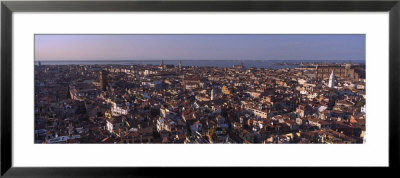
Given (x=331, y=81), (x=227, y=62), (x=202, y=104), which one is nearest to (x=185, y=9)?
(x=227, y=62)

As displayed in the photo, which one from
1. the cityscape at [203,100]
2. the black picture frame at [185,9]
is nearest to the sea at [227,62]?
the cityscape at [203,100]

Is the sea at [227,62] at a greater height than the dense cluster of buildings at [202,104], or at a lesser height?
greater

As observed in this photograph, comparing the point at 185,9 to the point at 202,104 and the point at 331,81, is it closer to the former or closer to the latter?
the point at 202,104

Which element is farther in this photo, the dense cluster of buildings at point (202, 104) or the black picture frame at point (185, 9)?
the dense cluster of buildings at point (202, 104)

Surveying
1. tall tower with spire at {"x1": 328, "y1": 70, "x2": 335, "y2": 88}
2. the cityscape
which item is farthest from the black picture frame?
tall tower with spire at {"x1": 328, "y1": 70, "x2": 335, "y2": 88}

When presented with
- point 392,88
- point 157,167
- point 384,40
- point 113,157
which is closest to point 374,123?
point 392,88

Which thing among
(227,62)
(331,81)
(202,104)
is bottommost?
(202,104)

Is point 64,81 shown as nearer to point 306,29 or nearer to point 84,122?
point 84,122

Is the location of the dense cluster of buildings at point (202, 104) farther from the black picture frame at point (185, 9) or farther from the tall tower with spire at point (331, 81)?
the black picture frame at point (185, 9)

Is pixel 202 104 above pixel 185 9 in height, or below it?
below
